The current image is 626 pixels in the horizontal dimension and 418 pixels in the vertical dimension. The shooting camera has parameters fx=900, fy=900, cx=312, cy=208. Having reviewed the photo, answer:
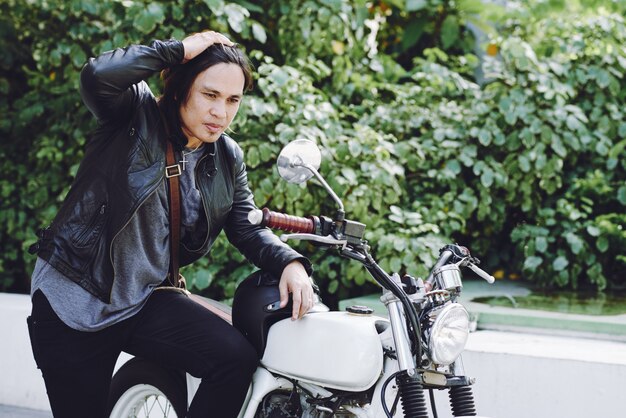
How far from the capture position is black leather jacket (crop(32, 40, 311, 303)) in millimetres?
2803

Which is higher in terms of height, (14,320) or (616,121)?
(616,121)

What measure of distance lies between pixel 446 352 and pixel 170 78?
1.29 meters

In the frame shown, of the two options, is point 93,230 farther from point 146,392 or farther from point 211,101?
point 146,392

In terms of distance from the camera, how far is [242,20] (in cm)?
563

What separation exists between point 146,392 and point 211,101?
3.49 feet

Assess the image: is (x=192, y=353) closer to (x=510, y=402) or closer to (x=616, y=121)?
(x=510, y=402)

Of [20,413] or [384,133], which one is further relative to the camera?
[384,133]

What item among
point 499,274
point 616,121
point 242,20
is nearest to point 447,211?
point 499,274

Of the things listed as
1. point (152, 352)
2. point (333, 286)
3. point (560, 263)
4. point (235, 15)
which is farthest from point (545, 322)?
point (235, 15)

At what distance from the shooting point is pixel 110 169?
2871 mm

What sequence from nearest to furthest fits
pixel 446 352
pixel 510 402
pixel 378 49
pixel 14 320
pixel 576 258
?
1. pixel 446 352
2. pixel 510 402
3. pixel 14 320
4. pixel 576 258
5. pixel 378 49

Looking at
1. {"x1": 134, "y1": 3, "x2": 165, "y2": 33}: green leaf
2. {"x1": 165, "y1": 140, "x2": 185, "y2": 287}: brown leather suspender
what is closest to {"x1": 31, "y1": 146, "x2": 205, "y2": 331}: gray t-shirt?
{"x1": 165, "y1": 140, "x2": 185, "y2": 287}: brown leather suspender

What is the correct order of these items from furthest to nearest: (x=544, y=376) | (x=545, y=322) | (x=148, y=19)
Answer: (x=148, y=19), (x=545, y=322), (x=544, y=376)

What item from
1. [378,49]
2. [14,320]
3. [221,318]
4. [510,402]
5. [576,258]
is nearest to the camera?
[221,318]
